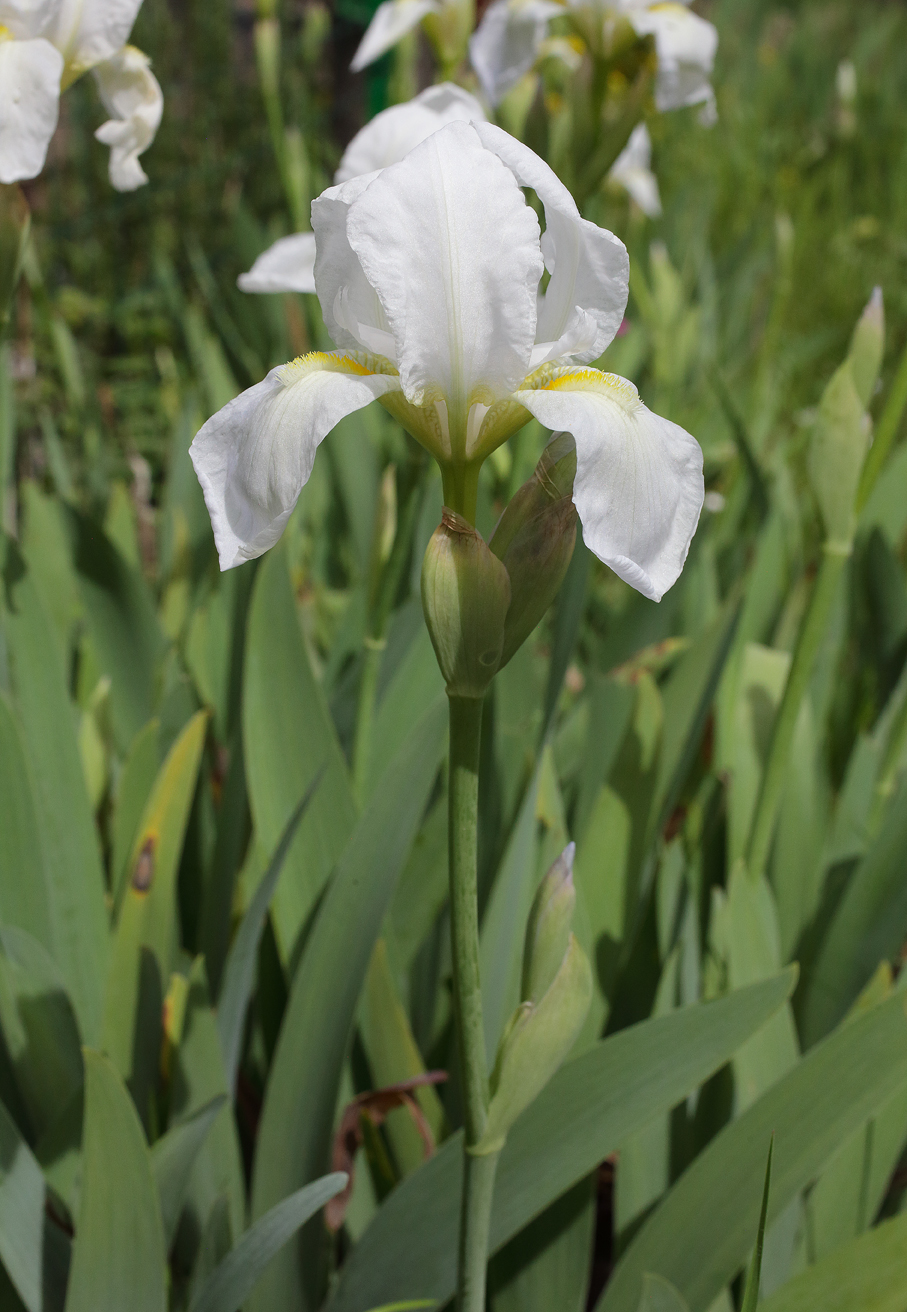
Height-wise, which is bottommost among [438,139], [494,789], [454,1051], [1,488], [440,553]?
[454,1051]

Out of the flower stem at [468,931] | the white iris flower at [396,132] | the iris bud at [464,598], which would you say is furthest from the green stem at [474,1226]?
the white iris flower at [396,132]

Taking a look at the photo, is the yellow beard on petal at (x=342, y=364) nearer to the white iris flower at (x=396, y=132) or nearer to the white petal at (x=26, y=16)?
the white iris flower at (x=396, y=132)

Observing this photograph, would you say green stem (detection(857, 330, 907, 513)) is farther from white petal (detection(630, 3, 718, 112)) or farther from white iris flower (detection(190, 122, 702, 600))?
white petal (detection(630, 3, 718, 112))

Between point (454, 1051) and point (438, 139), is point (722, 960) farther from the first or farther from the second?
point (438, 139)

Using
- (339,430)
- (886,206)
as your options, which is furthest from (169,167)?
(886,206)

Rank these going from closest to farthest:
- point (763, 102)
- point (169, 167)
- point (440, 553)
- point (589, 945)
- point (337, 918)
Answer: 1. point (440, 553)
2. point (337, 918)
3. point (589, 945)
4. point (169, 167)
5. point (763, 102)

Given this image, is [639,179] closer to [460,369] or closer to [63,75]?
[63,75]

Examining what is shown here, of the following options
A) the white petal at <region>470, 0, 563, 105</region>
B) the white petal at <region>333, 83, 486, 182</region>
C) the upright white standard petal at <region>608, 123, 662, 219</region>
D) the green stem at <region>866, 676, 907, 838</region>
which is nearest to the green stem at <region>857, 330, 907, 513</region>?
the green stem at <region>866, 676, 907, 838</region>
